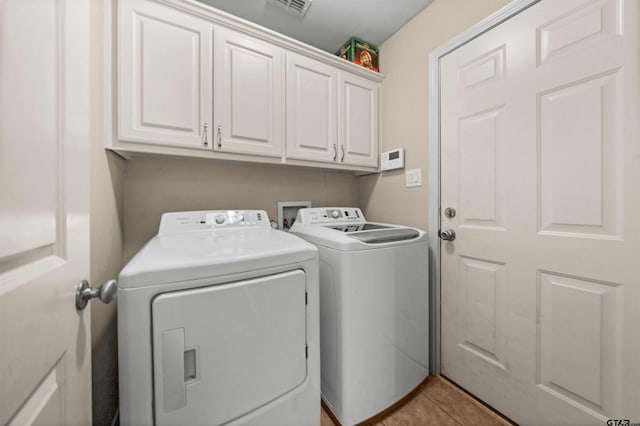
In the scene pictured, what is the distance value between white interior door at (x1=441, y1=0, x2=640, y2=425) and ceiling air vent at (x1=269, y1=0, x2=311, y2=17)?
1.03 m

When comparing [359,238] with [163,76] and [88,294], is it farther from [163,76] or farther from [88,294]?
[163,76]

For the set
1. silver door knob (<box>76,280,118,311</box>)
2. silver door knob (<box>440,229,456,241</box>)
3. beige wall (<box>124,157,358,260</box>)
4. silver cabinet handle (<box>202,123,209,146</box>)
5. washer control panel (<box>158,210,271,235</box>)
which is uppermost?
silver cabinet handle (<box>202,123,209,146</box>)

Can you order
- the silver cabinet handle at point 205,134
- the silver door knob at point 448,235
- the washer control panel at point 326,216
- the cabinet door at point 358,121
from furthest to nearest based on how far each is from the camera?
the cabinet door at point 358,121, the washer control panel at point 326,216, the silver door knob at point 448,235, the silver cabinet handle at point 205,134

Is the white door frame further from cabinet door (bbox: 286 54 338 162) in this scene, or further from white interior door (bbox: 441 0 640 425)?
cabinet door (bbox: 286 54 338 162)

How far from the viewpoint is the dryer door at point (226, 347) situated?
2.47ft

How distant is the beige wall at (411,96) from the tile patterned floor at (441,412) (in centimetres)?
103

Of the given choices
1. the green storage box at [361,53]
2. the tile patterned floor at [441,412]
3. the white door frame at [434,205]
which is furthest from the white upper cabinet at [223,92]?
the tile patterned floor at [441,412]

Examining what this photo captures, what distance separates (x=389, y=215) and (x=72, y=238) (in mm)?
1859

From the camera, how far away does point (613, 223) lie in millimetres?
956

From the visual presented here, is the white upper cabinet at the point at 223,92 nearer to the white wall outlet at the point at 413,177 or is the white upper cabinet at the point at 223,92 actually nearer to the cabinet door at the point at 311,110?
the cabinet door at the point at 311,110

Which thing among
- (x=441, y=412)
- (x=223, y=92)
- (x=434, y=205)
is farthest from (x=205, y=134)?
(x=441, y=412)

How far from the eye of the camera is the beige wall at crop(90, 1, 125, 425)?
97 centimetres

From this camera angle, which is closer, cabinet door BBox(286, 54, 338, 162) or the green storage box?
cabinet door BBox(286, 54, 338, 162)

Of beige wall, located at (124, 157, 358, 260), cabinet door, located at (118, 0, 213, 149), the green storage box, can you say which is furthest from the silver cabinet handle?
the green storage box
